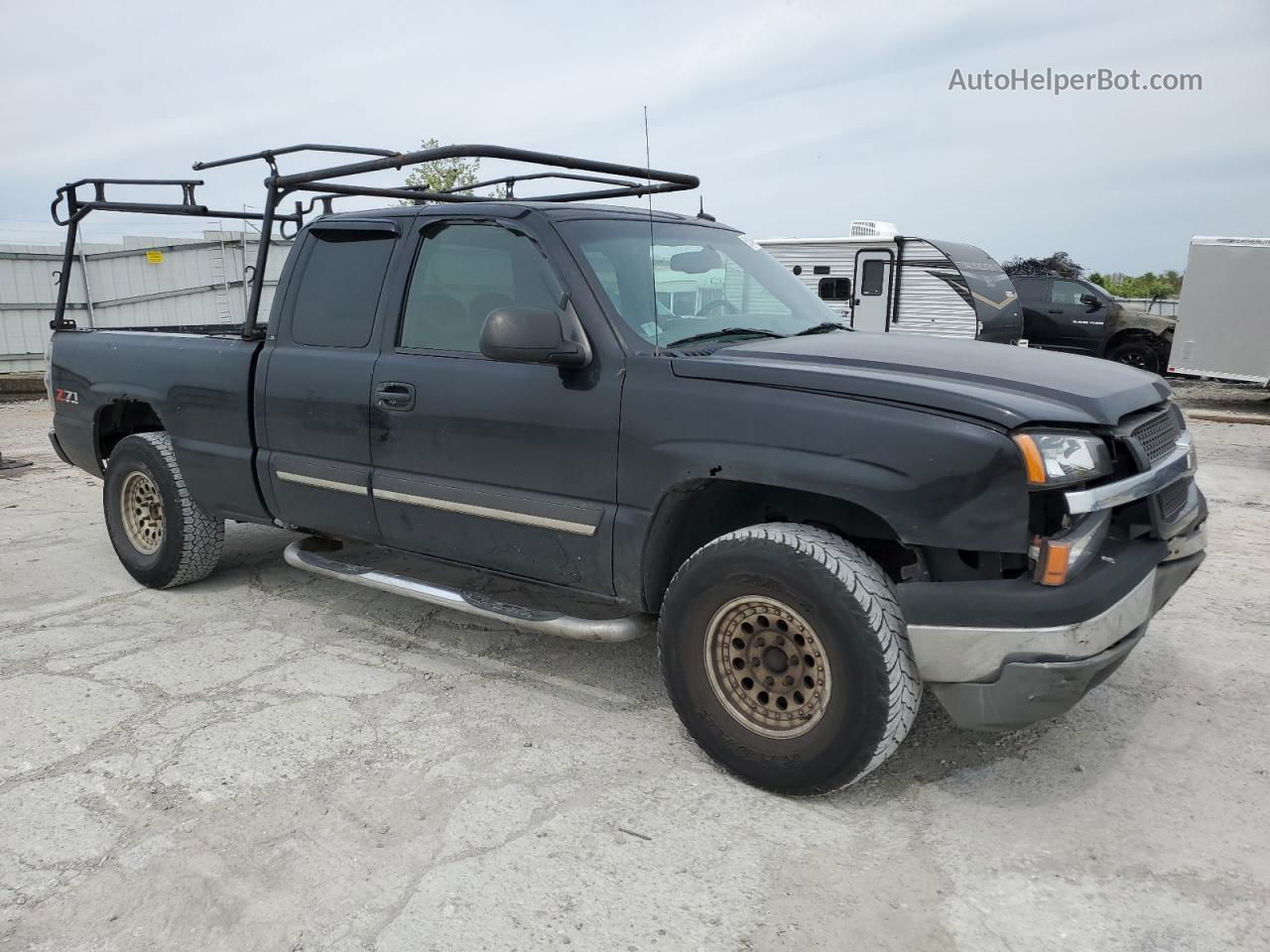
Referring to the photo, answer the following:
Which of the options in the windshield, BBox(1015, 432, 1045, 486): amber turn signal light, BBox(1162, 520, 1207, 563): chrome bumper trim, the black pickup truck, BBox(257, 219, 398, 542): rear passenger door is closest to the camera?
BBox(1015, 432, 1045, 486): amber turn signal light

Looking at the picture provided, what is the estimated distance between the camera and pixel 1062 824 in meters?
2.91

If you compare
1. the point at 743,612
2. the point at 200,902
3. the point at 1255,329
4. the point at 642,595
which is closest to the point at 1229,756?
the point at 743,612

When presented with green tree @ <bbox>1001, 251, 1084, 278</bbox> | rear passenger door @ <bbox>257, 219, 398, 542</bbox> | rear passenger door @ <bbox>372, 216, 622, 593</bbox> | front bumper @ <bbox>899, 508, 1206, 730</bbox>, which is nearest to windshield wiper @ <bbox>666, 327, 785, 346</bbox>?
rear passenger door @ <bbox>372, 216, 622, 593</bbox>

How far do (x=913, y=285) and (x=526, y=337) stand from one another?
43.7ft

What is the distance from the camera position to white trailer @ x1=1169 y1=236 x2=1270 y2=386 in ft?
45.7

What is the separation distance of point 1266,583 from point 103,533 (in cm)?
698

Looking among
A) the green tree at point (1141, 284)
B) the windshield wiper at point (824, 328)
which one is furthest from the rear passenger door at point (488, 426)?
the green tree at point (1141, 284)

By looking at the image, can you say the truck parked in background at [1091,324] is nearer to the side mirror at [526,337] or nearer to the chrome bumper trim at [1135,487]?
the chrome bumper trim at [1135,487]

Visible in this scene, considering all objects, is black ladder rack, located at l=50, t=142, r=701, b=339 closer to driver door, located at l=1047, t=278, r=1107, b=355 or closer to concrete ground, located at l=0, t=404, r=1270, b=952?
concrete ground, located at l=0, t=404, r=1270, b=952

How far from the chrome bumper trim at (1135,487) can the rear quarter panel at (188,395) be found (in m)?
3.51

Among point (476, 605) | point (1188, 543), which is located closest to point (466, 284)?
point (476, 605)

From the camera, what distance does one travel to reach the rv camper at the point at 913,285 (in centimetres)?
1480

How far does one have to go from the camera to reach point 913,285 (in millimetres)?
15352

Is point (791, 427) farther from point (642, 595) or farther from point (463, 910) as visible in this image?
point (463, 910)
